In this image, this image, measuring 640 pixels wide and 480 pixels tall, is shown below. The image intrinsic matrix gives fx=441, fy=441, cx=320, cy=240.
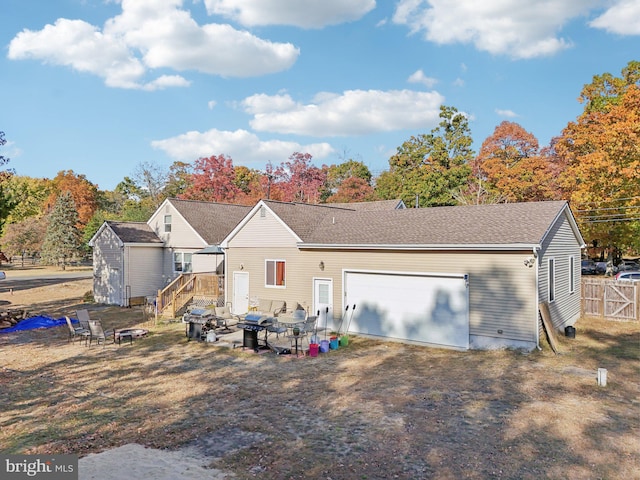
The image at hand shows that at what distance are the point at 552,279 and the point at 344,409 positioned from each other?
10736mm

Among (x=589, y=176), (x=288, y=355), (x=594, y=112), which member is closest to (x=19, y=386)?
(x=288, y=355)

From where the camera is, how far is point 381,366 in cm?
1334

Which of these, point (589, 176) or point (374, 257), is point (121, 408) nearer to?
point (374, 257)

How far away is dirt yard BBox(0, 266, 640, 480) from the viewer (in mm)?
7238

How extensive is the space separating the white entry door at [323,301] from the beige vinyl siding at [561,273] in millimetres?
8068

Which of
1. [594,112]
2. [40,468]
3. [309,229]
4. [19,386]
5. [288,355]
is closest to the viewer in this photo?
[40,468]

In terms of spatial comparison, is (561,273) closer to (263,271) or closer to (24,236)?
(263,271)

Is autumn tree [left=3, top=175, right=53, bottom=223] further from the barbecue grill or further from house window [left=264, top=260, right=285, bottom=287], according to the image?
the barbecue grill

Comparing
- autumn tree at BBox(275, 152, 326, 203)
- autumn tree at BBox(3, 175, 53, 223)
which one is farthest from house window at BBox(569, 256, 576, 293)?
autumn tree at BBox(3, 175, 53, 223)

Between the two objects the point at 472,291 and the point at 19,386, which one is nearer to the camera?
the point at 19,386

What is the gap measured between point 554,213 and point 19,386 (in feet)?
58.3

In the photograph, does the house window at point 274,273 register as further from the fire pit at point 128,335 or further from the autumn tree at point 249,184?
the autumn tree at point 249,184

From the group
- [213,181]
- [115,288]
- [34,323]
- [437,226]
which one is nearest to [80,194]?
[213,181]

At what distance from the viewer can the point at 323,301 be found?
18969 mm
